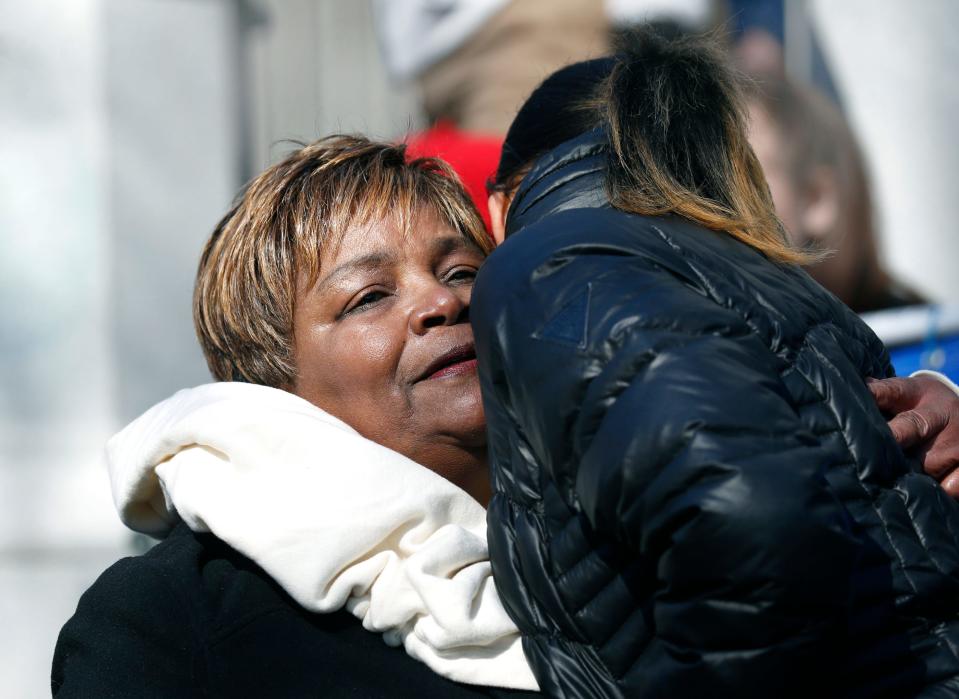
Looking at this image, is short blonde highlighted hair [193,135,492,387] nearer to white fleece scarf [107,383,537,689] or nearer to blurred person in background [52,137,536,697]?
blurred person in background [52,137,536,697]

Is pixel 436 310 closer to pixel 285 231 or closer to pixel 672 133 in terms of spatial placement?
pixel 285 231

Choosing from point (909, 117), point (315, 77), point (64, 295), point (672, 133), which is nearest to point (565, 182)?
point (672, 133)

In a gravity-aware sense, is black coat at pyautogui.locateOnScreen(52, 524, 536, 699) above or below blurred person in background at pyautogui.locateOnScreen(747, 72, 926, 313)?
below

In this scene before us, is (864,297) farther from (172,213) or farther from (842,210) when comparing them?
(172,213)

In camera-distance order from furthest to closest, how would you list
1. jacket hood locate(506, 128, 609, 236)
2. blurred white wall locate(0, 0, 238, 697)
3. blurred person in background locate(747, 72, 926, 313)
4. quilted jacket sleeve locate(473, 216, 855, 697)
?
blurred white wall locate(0, 0, 238, 697)
blurred person in background locate(747, 72, 926, 313)
jacket hood locate(506, 128, 609, 236)
quilted jacket sleeve locate(473, 216, 855, 697)

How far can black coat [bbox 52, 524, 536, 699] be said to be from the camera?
1616 mm

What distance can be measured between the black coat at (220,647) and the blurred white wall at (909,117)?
9.12 ft

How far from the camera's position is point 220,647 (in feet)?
5.41

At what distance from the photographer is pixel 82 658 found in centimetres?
168

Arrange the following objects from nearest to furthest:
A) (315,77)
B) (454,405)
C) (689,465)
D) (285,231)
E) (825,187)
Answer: (689,465) → (454,405) → (285,231) → (825,187) → (315,77)

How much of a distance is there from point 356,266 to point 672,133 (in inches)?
24.0

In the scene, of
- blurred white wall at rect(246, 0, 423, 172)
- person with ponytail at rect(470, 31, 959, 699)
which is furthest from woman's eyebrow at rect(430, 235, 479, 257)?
blurred white wall at rect(246, 0, 423, 172)

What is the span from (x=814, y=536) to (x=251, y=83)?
3.71 m

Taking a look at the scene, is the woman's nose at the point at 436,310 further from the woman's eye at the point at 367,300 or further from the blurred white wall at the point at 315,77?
the blurred white wall at the point at 315,77
